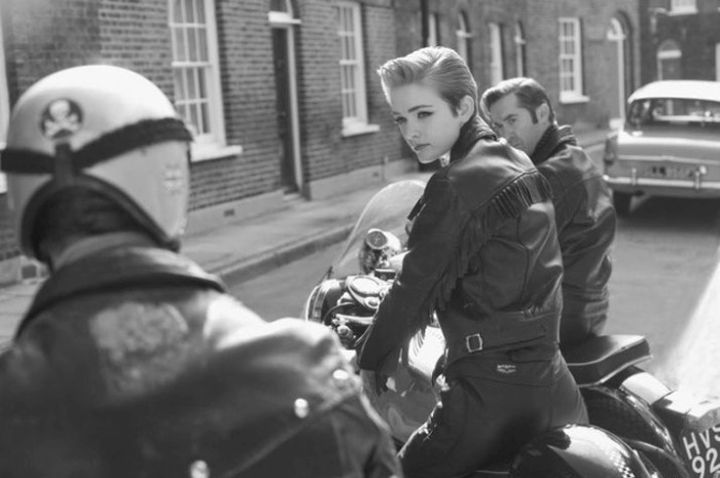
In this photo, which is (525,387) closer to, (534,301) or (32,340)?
(534,301)

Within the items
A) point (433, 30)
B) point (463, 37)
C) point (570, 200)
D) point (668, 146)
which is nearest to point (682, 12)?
point (463, 37)

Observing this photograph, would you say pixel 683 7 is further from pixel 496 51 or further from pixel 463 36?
pixel 463 36

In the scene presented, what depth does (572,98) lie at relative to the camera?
2647 centimetres

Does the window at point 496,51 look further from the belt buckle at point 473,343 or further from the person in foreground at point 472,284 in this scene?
the belt buckle at point 473,343

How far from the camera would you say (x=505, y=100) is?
12.9ft

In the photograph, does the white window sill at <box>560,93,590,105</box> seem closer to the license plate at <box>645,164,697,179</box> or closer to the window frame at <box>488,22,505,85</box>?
the window frame at <box>488,22,505,85</box>

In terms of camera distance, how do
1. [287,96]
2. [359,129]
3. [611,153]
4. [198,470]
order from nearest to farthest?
[198,470] → [611,153] → [287,96] → [359,129]

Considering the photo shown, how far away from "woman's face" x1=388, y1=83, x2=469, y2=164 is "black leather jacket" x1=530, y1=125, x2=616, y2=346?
4.25 ft

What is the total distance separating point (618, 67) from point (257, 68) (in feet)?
60.6

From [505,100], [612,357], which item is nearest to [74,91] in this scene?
[612,357]

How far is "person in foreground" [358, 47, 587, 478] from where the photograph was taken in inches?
92.7

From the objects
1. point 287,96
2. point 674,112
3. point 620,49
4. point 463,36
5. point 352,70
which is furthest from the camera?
point 620,49

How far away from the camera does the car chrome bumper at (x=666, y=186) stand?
12.5 meters

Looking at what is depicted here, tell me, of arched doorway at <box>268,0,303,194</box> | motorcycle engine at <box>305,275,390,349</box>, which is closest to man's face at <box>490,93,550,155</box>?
motorcycle engine at <box>305,275,390,349</box>
